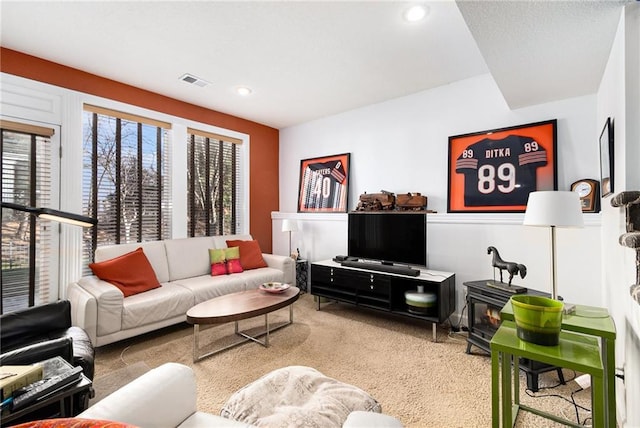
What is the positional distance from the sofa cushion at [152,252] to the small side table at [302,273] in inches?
69.2

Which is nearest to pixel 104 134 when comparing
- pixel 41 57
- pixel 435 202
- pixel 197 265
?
pixel 41 57

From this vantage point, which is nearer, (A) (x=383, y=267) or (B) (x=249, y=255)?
(A) (x=383, y=267)

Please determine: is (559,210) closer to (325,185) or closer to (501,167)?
(501,167)

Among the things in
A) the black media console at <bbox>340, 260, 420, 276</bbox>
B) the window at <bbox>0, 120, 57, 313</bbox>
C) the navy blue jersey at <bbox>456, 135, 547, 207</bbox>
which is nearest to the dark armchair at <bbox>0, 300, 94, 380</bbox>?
the window at <bbox>0, 120, 57, 313</bbox>

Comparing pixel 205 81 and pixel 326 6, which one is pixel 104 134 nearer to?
pixel 205 81

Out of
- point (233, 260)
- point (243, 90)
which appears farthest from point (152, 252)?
point (243, 90)

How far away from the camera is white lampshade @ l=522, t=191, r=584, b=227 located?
1.78m

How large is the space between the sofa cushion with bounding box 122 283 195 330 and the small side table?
1.71 m

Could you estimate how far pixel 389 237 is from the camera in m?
3.36

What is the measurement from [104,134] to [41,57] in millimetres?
801

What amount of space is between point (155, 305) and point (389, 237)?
2.44m

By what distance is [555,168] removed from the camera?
2684 mm

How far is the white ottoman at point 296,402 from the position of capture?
117 cm

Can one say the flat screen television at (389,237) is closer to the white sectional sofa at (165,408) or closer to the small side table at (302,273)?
the small side table at (302,273)
